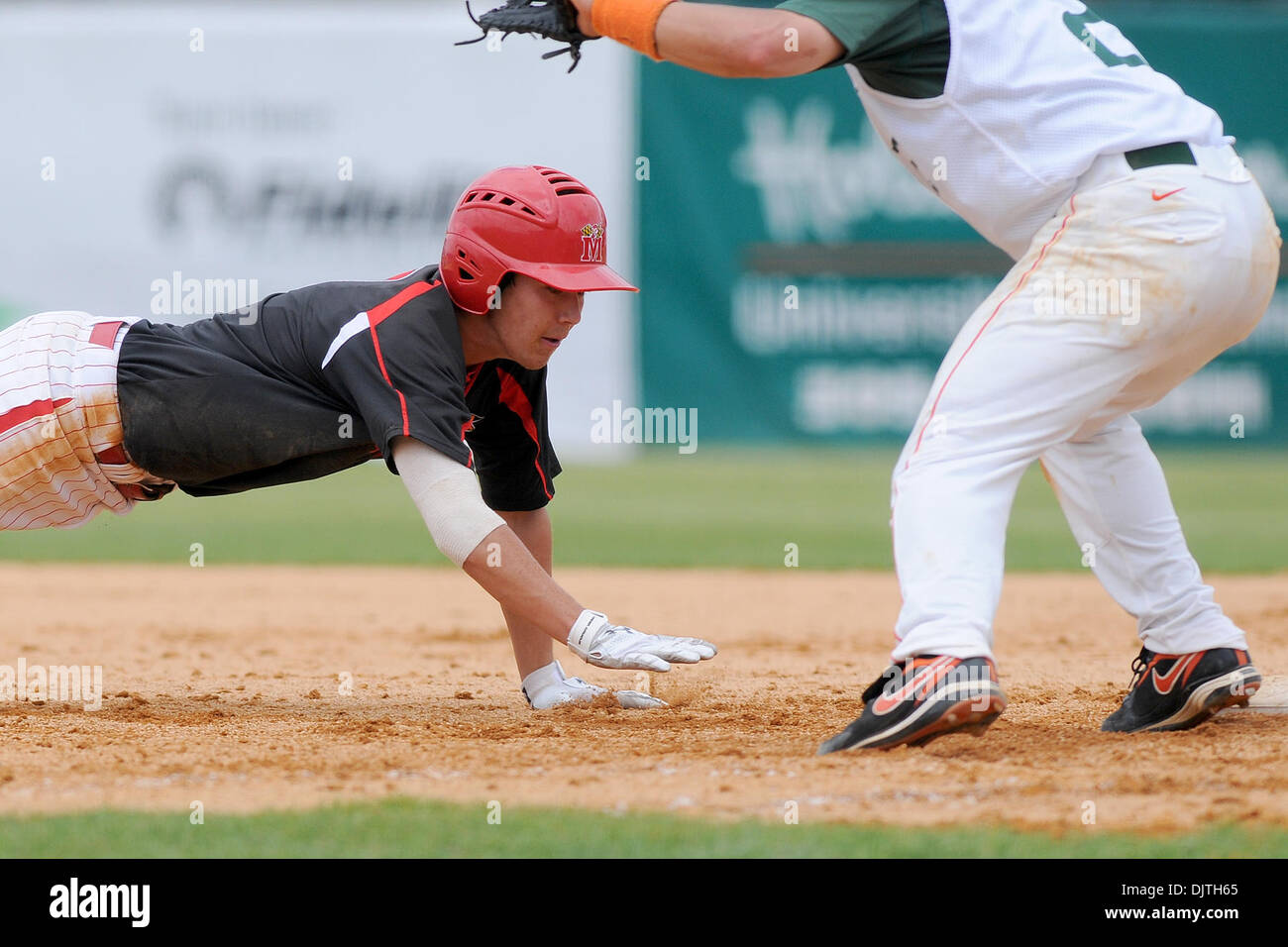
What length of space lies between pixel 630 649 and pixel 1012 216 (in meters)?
1.29

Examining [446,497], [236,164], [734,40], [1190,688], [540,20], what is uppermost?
[236,164]

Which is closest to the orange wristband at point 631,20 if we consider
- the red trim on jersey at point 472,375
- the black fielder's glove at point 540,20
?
the black fielder's glove at point 540,20

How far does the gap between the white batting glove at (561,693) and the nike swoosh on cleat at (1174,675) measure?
136cm

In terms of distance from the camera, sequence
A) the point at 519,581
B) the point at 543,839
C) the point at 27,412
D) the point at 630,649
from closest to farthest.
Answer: the point at 543,839, the point at 630,649, the point at 519,581, the point at 27,412

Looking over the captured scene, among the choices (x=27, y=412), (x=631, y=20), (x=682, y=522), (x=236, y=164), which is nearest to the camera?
(x=631, y=20)

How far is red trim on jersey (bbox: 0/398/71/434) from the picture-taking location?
3.61m

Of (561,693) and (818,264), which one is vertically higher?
(818,264)

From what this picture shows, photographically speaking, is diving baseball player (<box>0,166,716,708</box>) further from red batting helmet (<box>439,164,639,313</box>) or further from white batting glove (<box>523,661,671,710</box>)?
white batting glove (<box>523,661,671,710</box>)

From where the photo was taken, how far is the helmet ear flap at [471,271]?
3.51 metres

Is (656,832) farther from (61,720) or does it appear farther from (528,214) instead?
(61,720)

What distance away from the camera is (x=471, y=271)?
3.54 meters

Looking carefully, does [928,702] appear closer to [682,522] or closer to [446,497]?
[446,497]

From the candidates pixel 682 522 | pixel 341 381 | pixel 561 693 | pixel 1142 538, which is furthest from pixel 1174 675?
pixel 682 522
